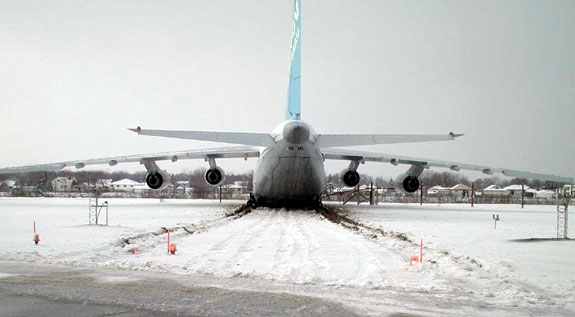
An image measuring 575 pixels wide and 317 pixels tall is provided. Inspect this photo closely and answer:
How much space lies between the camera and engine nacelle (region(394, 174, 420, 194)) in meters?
22.7

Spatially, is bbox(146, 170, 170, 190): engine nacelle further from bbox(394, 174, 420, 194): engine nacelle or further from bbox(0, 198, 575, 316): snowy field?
bbox(394, 174, 420, 194): engine nacelle

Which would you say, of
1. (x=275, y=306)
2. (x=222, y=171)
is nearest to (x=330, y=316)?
(x=275, y=306)

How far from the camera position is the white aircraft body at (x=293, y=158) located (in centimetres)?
1552

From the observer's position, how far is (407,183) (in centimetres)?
2284

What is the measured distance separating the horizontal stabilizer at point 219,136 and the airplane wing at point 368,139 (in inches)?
79.7

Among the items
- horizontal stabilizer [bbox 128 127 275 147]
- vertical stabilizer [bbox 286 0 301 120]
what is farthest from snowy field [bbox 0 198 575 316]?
vertical stabilizer [bbox 286 0 301 120]

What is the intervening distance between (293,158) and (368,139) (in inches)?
120

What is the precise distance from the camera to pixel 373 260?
734 cm

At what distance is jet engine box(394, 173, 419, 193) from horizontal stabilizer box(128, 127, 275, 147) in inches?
355

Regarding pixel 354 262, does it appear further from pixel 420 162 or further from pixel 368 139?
pixel 420 162

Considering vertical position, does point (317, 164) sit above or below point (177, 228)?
above

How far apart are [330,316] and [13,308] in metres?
3.04

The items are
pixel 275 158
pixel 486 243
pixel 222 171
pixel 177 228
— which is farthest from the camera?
pixel 222 171

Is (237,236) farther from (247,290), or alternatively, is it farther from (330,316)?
(330,316)
